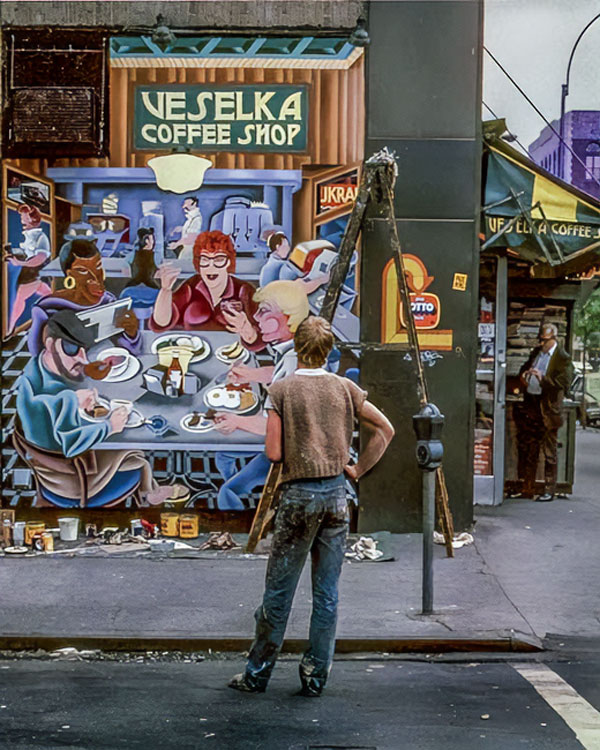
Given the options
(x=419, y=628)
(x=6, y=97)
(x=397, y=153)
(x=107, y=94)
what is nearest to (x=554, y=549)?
(x=419, y=628)

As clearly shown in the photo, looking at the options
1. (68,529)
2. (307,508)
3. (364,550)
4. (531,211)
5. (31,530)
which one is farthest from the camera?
(531,211)

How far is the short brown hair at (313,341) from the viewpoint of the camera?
19.5 ft

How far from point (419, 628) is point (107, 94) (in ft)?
19.0

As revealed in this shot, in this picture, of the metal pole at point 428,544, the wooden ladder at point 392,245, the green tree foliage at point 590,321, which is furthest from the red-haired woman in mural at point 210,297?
the green tree foliage at point 590,321

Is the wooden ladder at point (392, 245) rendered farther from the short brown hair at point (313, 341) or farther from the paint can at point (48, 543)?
the short brown hair at point (313, 341)

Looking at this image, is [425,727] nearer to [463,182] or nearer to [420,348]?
[420,348]

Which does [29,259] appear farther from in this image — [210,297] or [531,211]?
[531,211]

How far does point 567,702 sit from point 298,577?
157cm

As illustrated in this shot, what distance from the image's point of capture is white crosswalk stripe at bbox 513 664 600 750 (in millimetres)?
5301

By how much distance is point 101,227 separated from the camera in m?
10.2

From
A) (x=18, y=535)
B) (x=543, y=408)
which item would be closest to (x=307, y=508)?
(x=18, y=535)

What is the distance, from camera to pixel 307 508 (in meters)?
5.86

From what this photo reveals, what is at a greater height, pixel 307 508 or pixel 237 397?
pixel 237 397

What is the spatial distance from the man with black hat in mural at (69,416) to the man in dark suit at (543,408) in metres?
4.69
